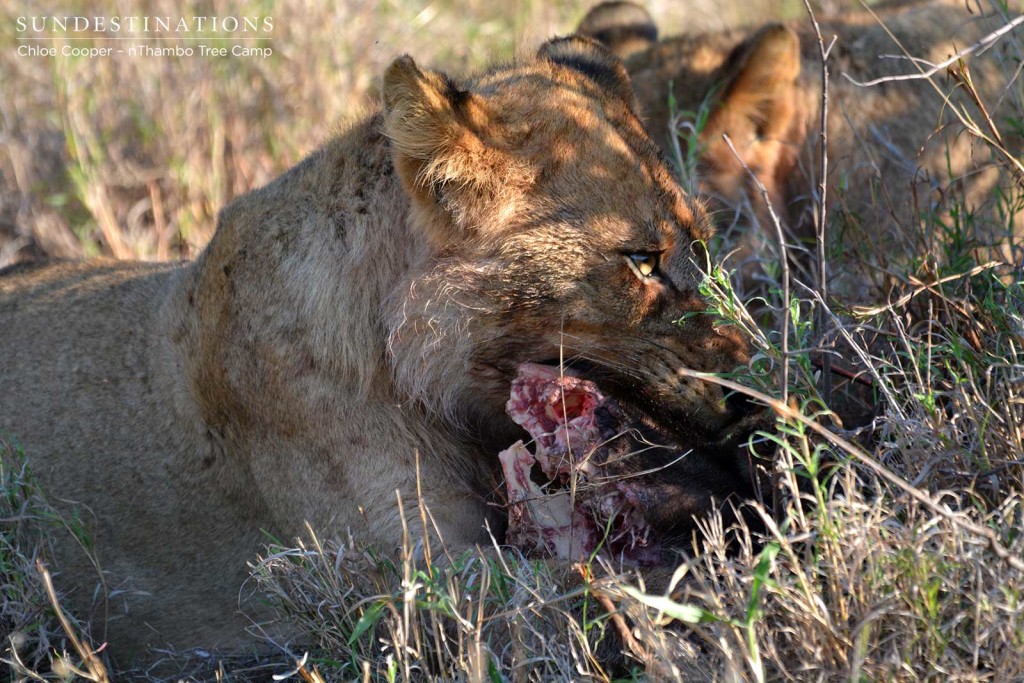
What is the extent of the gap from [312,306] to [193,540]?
865 mm

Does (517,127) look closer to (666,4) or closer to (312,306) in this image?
(312,306)

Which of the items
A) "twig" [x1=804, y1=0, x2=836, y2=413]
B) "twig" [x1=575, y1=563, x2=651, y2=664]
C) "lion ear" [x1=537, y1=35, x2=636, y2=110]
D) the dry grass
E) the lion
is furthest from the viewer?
the lion

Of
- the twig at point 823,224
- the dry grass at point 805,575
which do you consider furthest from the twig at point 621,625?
the twig at point 823,224

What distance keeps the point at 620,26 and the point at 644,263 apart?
3.23 m

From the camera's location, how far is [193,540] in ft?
11.5

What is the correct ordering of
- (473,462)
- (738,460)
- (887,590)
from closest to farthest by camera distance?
(887,590)
(738,460)
(473,462)

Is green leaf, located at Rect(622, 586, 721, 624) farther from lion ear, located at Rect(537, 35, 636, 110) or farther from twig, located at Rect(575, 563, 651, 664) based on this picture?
lion ear, located at Rect(537, 35, 636, 110)

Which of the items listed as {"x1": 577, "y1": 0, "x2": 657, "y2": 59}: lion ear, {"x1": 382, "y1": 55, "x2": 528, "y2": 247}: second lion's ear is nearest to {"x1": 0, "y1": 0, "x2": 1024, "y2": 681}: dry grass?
{"x1": 382, "y1": 55, "x2": 528, "y2": 247}: second lion's ear

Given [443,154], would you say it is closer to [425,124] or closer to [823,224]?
[425,124]

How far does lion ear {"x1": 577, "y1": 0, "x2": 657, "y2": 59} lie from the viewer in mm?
5816

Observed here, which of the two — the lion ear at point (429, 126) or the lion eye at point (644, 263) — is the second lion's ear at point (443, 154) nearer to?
the lion ear at point (429, 126)

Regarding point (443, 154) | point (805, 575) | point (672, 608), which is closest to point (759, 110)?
point (443, 154)

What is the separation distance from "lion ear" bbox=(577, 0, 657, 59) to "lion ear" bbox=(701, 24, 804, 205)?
1.02 metres

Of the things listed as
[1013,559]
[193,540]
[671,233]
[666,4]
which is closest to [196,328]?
[193,540]
